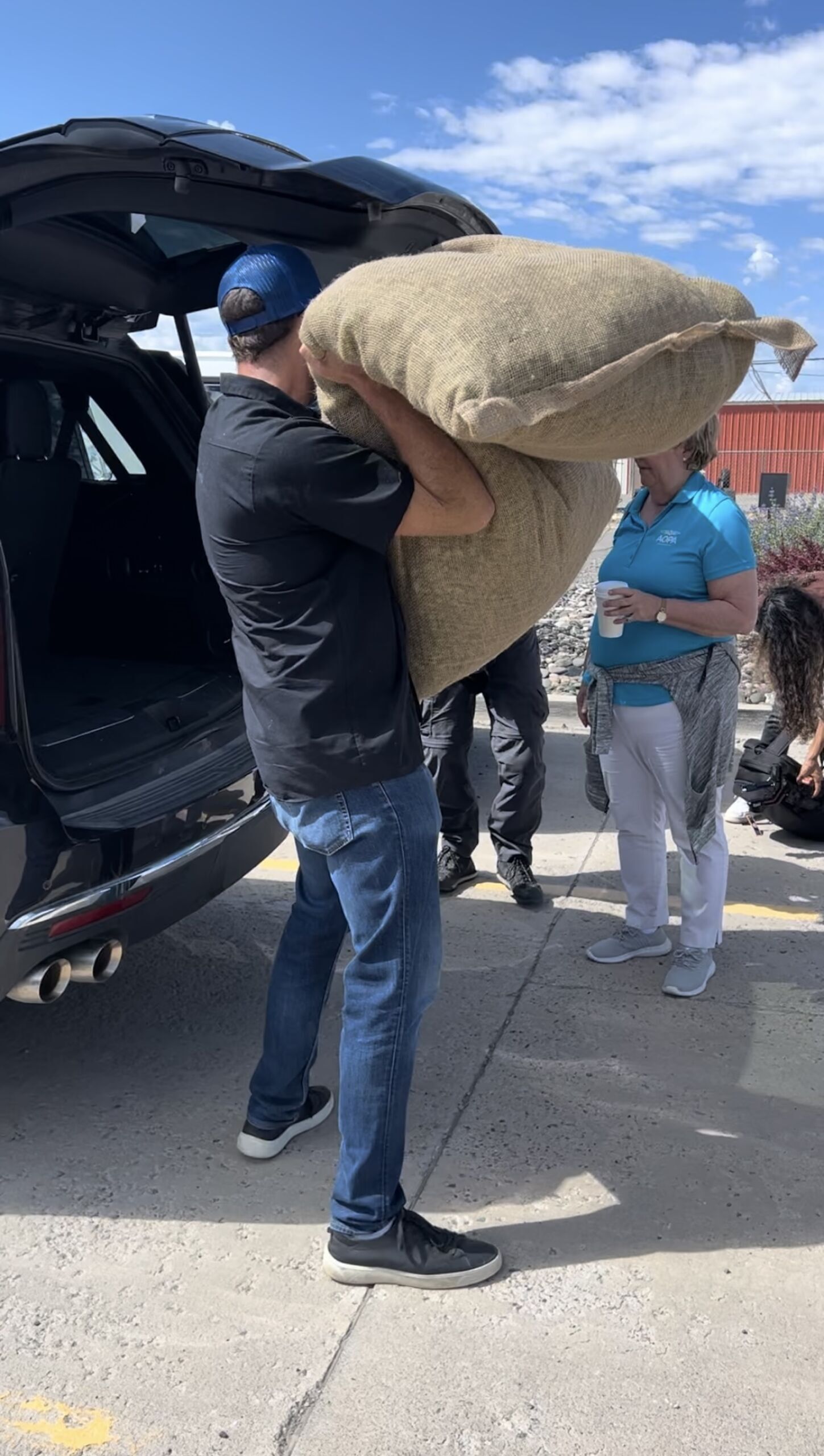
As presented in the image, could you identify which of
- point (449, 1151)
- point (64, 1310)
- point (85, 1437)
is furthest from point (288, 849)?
point (85, 1437)

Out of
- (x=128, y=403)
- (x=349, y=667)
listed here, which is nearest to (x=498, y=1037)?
(x=349, y=667)

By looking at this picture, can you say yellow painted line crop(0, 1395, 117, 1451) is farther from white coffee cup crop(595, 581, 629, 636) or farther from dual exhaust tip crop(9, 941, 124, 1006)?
white coffee cup crop(595, 581, 629, 636)

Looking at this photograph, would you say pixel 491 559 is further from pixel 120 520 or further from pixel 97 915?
pixel 120 520

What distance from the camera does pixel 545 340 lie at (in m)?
1.95

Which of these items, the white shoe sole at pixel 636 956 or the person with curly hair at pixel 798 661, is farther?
the person with curly hair at pixel 798 661

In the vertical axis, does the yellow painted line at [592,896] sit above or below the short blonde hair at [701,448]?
below

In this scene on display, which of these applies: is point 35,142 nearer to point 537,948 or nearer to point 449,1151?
point 449,1151

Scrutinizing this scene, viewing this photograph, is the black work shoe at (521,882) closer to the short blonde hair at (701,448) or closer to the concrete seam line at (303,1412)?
the short blonde hair at (701,448)

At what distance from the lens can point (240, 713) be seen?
3.64 metres

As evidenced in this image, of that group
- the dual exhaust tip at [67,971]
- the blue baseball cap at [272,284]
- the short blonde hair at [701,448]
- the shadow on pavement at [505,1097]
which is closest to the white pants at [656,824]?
the shadow on pavement at [505,1097]

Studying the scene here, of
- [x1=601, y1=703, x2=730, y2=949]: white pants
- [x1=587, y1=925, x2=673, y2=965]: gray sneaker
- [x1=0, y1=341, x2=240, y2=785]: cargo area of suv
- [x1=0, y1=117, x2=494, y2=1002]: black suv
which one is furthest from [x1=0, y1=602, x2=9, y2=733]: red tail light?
[x1=587, y1=925, x2=673, y2=965]: gray sneaker

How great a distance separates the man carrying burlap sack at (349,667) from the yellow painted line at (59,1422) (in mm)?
545

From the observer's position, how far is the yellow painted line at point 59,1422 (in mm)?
2039

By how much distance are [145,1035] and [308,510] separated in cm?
201
